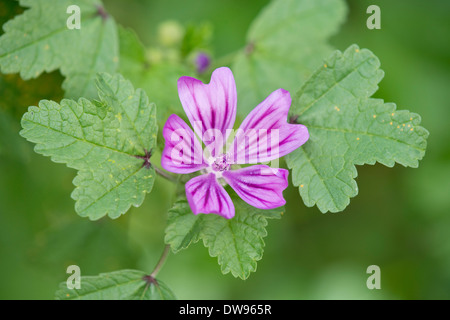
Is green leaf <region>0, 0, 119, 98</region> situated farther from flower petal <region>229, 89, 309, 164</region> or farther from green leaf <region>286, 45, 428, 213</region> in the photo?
green leaf <region>286, 45, 428, 213</region>

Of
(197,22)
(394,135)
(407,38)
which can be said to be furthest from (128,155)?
(407,38)

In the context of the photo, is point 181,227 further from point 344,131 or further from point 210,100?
point 344,131

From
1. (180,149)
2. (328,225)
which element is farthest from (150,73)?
(328,225)

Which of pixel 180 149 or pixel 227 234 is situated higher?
pixel 180 149

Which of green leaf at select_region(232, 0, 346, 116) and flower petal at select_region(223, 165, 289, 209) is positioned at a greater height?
green leaf at select_region(232, 0, 346, 116)

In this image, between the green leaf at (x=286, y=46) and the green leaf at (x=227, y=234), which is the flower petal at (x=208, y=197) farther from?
the green leaf at (x=286, y=46)

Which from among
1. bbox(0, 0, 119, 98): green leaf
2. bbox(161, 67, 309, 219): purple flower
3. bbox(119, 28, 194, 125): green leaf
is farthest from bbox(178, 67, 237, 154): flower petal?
bbox(0, 0, 119, 98): green leaf

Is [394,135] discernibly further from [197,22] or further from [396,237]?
[197,22]
